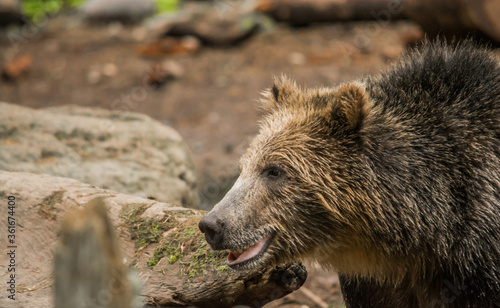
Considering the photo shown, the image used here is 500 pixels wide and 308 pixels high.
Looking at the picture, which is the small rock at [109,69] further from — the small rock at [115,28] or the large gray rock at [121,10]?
the large gray rock at [121,10]

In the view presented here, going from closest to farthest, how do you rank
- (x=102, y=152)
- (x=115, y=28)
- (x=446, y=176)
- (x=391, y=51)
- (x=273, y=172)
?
1. (x=446, y=176)
2. (x=273, y=172)
3. (x=102, y=152)
4. (x=391, y=51)
5. (x=115, y=28)

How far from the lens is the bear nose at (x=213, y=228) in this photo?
140 inches

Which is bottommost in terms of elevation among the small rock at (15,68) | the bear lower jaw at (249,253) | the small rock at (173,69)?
the small rock at (15,68)

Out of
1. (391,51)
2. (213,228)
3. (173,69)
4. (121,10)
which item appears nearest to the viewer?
(213,228)

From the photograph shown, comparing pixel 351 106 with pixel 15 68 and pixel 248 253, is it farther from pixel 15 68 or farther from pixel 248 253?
pixel 15 68

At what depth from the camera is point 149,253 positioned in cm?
407

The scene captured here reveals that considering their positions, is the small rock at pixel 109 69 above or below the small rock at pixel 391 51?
below

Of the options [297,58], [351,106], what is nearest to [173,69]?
[297,58]

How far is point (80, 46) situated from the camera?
13945 millimetres

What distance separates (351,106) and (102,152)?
3075mm

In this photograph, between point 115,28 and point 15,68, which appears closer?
point 15,68

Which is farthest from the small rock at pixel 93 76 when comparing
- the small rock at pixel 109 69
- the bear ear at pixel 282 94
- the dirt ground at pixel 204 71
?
the bear ear at pixel 282 94

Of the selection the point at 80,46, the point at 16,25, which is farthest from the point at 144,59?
the point at 16,25

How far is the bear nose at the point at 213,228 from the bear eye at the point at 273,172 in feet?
1.62
